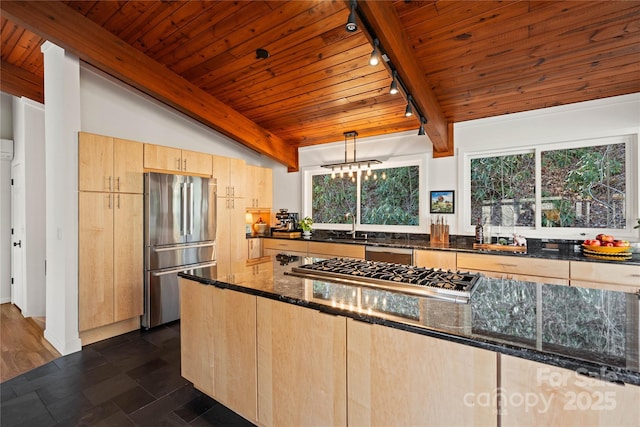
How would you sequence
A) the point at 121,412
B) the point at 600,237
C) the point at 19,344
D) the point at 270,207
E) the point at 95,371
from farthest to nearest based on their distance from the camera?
the point at 270,207, the point at 19,344, the point at 600,237, the point at 95,371, the point at 121,412

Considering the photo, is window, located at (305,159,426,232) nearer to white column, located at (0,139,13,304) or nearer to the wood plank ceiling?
the wood plank ceiling

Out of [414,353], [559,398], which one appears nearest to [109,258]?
[414,353]

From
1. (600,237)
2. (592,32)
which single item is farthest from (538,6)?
(600,237)

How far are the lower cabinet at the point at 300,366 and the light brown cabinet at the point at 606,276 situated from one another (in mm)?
2468

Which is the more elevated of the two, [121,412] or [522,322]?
[522,322]

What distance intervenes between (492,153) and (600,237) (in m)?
1.36

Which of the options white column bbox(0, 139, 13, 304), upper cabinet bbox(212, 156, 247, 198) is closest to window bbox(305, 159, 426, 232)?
upper cabinet bbox(212, 156, 247, 198)

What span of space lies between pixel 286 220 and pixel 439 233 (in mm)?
2448

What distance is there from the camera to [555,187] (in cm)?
322

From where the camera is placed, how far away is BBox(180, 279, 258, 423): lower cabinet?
164 centimetres

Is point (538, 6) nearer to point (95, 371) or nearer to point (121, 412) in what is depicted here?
point (121, 412)

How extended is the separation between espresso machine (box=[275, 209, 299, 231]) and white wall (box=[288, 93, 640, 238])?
1051mm

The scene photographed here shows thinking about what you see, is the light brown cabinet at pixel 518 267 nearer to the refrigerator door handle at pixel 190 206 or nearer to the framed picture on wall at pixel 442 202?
the framed picture on wall at pixel 442 202

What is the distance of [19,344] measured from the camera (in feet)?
9.55
